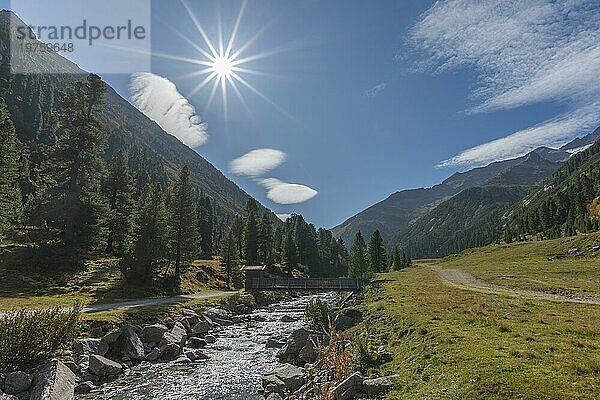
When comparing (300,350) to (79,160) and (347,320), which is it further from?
(79,160)

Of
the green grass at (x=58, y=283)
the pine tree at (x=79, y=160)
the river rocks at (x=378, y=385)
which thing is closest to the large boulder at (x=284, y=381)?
the river rocks at (x=378, y=385)

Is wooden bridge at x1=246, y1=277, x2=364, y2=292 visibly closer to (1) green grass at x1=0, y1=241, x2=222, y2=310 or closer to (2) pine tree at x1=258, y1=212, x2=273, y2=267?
(1) green grass at x1=0, y1=241, x2=222, y2=310

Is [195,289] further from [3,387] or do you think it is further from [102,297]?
[3,387]

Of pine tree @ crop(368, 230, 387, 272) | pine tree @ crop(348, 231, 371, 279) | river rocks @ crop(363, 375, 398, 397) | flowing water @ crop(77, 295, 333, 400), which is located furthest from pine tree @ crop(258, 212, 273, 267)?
river rocks @ crop(363, 375, 398, 397)

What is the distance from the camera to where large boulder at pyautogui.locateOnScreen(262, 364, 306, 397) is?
1782 centimetres

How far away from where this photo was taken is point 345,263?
5472 inches

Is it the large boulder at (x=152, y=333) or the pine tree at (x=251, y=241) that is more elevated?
the pine tree at (x=251, y=241)

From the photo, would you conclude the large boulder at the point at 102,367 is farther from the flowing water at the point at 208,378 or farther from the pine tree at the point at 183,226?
the pine tree at the point at 183,226

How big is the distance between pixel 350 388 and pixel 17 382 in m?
14.8

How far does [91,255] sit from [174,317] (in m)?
26.8

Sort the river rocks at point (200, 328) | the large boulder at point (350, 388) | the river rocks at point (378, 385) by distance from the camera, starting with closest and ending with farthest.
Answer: the river rocks at point (378, 385)
the large boulder at point (350, 388)
the river rocks at point (200, 328)

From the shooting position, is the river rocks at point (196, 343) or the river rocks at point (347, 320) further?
the river rocks at point (196, 343)

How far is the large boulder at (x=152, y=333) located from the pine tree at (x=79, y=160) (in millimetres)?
25452

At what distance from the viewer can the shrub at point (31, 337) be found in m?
17.7
